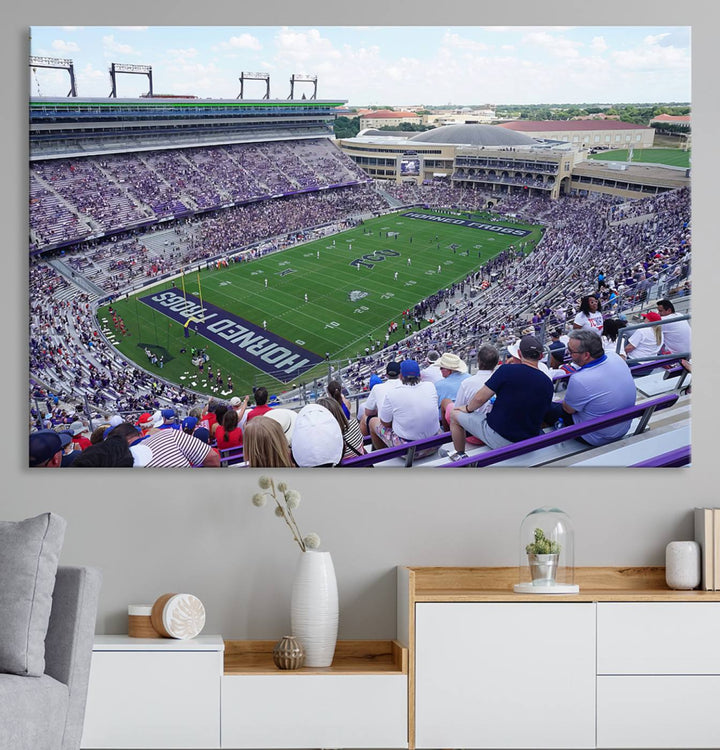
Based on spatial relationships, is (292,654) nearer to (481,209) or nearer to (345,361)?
(345,361)

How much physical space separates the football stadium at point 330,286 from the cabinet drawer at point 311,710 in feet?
2.83

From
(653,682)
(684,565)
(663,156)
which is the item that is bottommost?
(653,682)

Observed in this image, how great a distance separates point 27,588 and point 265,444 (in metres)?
1.20

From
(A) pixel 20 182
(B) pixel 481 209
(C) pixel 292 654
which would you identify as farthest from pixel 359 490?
(A) pixel 20 182

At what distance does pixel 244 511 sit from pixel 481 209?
5.23 ft

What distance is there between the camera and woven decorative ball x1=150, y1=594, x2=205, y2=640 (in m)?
3.19

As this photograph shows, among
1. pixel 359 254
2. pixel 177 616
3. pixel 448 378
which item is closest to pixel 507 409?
pixel 448 378

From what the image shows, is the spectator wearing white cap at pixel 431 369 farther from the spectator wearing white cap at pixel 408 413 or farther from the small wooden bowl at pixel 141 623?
the small wooden bowl at pixel 141 623

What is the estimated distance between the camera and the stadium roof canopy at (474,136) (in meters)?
3.60

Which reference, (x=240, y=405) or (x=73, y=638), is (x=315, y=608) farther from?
(x=73, y=638)

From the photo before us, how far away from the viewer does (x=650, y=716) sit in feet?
10.1

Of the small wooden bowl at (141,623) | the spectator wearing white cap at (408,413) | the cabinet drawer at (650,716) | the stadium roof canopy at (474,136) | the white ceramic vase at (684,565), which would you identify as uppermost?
the stadium roof canopy at (474,136)

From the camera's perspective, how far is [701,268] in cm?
359

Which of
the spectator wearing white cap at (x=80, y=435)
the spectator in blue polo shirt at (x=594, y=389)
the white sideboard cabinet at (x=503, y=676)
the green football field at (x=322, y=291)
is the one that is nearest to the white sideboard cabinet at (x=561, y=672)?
the white sideboard cabinet at (x=503, y=676)
